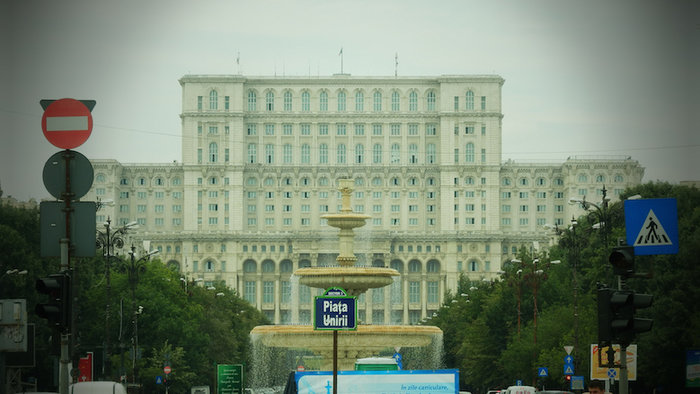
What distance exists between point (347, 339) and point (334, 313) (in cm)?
2563

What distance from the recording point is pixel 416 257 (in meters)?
192

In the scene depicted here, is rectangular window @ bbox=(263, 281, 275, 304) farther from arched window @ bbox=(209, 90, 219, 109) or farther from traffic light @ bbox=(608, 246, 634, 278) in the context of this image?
traffic light @ bbox=(608, 246, 634, 278)

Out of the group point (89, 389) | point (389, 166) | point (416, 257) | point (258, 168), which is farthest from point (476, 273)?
point (89, 389)

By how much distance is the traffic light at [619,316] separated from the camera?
19516 millimetres

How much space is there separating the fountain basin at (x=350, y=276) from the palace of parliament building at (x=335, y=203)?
130639 mm

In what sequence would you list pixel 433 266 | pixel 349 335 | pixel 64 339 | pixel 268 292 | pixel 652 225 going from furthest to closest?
1. pixel 433 266
2. pixel 268 292
3. pixel 349 335
4. pixel 652 225
5. pixel 64 339

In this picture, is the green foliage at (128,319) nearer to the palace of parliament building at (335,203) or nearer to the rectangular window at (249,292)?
the rectangular window at (249,292)

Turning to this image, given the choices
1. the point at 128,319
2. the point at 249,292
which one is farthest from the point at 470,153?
the point at 128,319

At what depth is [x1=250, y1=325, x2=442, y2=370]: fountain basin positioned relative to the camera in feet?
160

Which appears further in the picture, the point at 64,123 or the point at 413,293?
the point at 413,293

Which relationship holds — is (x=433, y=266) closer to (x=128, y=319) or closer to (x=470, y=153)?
(x=470, y=153)

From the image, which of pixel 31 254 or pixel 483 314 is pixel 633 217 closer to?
pixel 31 254

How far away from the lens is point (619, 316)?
64.3 feet

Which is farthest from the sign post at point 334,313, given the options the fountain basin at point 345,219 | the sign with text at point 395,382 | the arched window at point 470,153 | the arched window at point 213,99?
the arched window at point 213,99
